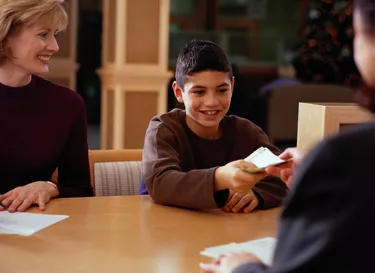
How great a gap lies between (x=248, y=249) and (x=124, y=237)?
Answer: 299 mm

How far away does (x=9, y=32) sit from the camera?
215cm

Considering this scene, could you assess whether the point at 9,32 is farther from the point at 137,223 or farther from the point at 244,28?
the point at 244,28

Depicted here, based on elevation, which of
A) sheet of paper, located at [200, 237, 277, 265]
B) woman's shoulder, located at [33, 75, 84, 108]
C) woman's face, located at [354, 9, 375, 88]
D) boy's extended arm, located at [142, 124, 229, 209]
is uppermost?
woman's face, located at [354, 9, 375, 88]

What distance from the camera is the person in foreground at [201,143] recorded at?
177 cm

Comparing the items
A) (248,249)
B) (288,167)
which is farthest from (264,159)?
(248,249)

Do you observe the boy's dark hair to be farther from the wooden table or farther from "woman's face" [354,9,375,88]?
"woman's face" [354,9,375,88]

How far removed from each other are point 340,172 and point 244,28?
27.0 ft

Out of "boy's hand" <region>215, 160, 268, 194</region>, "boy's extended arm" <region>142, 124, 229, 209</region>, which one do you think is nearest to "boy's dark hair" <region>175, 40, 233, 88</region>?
"boy's extended arm" <region>142, 124, 229, 209</region>

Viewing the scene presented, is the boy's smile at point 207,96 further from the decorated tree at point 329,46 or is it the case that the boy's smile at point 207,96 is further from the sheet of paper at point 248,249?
the decorated tree at point 329,46

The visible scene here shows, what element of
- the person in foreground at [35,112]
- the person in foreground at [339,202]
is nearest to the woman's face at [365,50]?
the person in foreground at [339,202]

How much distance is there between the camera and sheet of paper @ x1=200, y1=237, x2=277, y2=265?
135 centimetres

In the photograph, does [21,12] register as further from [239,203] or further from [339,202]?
[339,202]

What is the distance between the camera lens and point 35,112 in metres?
2.19

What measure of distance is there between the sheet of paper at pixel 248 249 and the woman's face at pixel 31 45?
107cm
